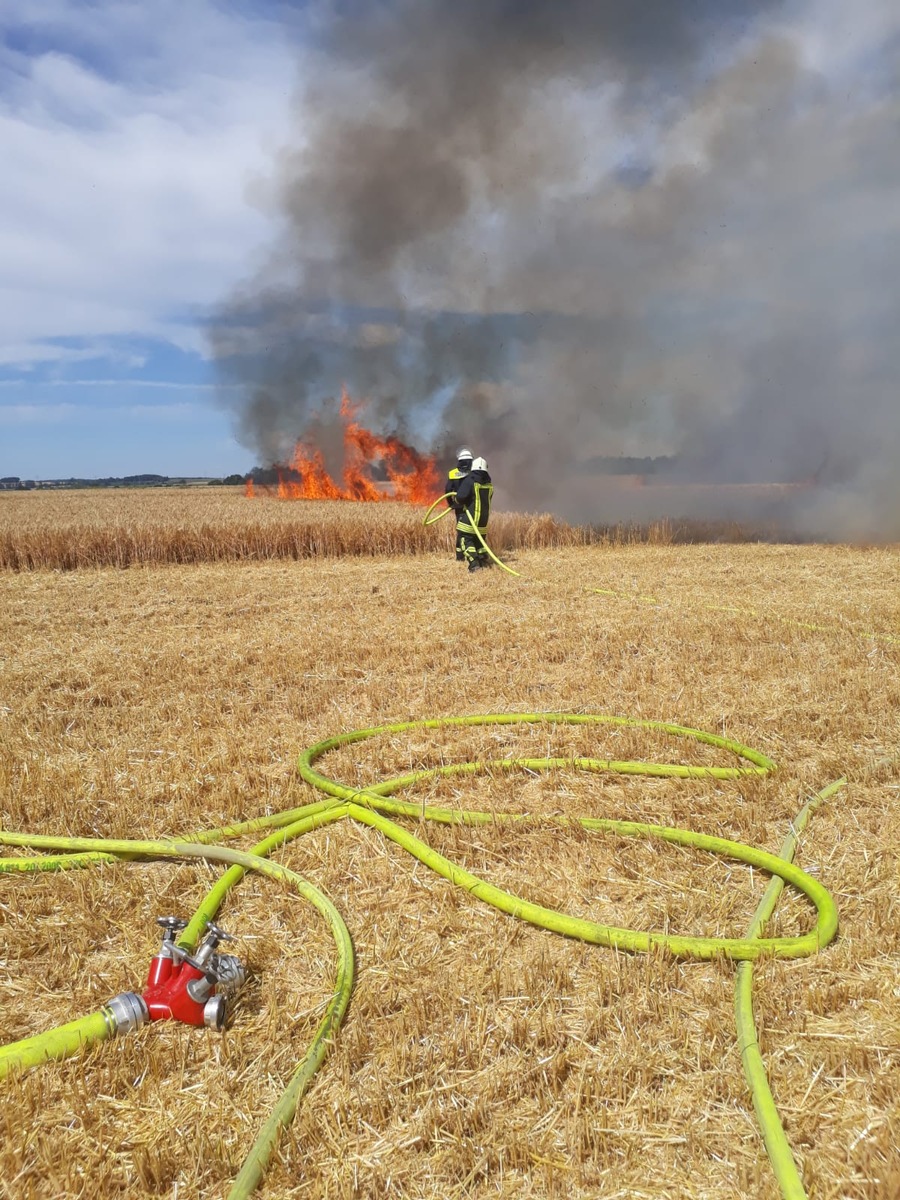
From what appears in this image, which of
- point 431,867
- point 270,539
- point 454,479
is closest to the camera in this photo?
point 431,867

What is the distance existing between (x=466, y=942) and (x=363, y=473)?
116 ft

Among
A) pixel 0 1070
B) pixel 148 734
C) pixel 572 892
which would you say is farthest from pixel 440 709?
pixel 0 1070

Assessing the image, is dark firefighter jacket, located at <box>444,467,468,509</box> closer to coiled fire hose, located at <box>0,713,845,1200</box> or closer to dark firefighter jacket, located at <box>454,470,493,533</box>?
dark firefighter jacket, located at <box>454,470,493,533</box>

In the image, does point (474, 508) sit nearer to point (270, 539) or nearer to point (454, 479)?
point (454, 479)

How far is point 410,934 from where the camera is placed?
10.5 feet

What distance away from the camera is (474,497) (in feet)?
44.1

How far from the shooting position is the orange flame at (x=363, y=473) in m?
34.0

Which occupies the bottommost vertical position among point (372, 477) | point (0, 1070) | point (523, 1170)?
point (523, 1170)

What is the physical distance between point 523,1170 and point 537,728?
141 inches

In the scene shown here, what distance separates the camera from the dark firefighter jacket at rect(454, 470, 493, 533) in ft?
43.6

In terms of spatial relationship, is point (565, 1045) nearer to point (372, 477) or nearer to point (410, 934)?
point (410, 934)

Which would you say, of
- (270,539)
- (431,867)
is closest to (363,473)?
(270,539)

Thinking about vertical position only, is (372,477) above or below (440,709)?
above

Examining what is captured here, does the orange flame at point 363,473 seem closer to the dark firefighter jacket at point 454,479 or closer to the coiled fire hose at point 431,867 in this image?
the dark firefighter jacket at point 454,479
